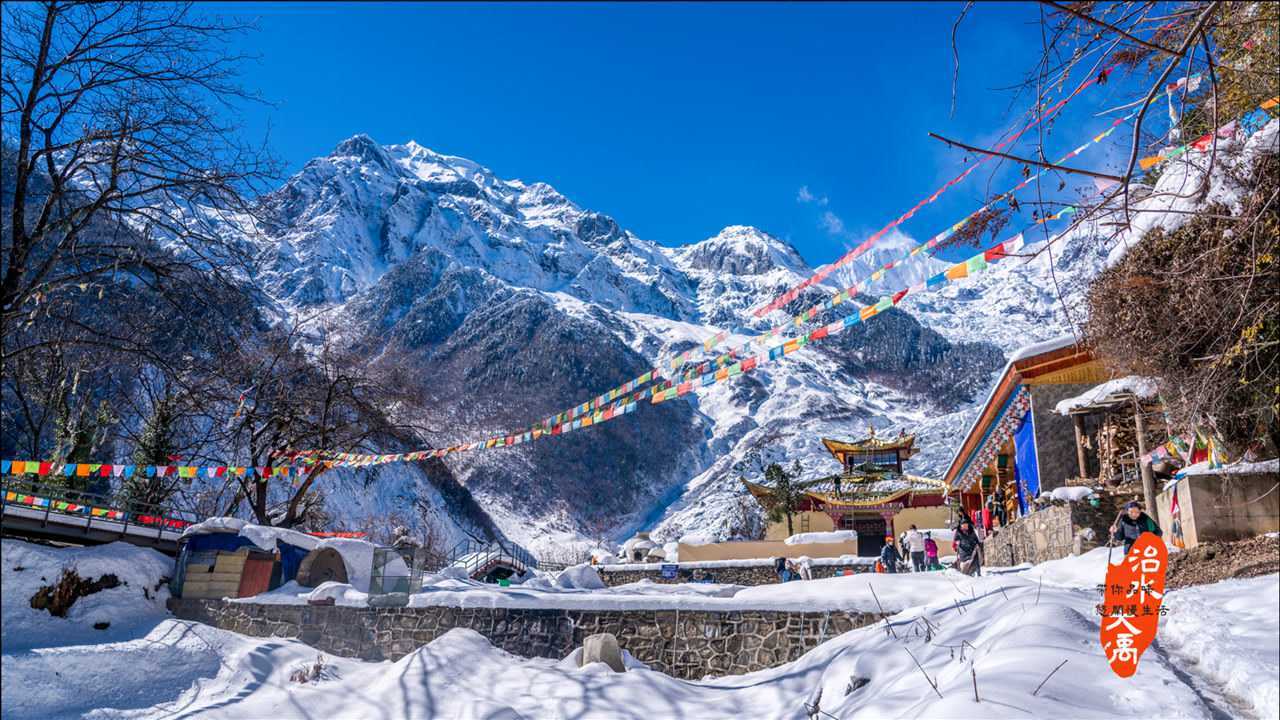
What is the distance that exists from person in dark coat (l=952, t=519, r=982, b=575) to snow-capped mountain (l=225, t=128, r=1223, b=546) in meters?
39.3

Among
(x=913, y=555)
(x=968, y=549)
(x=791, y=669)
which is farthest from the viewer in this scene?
(x=913, y=555)

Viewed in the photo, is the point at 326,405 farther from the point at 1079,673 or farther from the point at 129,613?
the point at 1079,673

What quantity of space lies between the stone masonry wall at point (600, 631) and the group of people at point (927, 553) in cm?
476

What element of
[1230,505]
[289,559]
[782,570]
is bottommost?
[782,570]

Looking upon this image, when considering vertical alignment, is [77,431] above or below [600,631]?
above

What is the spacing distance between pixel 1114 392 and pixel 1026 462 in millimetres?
5491

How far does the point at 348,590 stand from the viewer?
14.3m

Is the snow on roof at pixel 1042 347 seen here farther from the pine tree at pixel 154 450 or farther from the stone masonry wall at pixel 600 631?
the pine tree at pixel 154 450

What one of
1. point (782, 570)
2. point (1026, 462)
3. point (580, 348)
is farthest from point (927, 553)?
point (580, 348)

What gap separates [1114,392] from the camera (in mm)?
15195

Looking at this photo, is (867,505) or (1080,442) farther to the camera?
(867,505)

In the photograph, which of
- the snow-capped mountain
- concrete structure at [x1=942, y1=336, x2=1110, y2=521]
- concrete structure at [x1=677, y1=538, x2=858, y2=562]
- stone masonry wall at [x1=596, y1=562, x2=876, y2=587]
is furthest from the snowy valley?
concrete structure at [x1=942, y1=336, x2=1110, y2=521]

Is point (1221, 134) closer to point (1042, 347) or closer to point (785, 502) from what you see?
point (1042, 347)

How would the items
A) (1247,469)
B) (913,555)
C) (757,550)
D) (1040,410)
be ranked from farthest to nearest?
1. (757,550)
2. (1040,410)
3. (913,555)
4. (1247,469)
